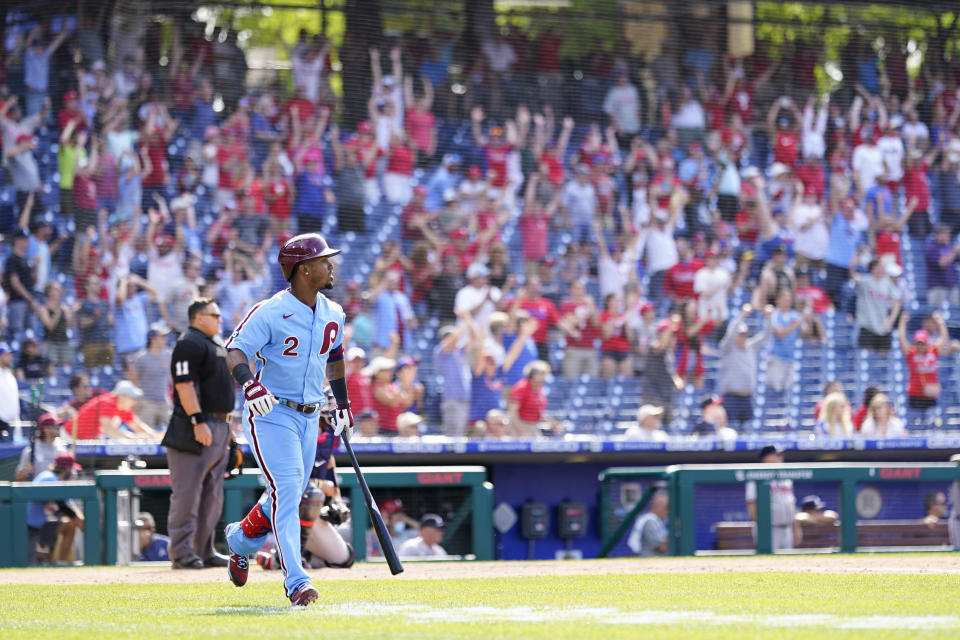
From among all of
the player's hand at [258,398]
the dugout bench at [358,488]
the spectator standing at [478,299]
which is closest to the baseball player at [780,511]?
the dugout bench at [358,488]

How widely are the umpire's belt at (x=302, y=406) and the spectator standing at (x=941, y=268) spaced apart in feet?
48.4

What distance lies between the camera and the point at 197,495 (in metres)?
9.77

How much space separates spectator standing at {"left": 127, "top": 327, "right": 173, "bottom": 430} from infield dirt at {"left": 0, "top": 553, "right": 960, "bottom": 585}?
12.5ft

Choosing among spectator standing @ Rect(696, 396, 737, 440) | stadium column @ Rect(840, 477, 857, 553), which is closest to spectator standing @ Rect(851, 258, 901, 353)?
spectator standing @ Rect(696, 396, 737, 440)

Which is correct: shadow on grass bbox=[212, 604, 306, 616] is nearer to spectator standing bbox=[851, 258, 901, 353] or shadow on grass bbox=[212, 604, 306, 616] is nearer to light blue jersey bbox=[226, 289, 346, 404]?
light blue jersey bbox=[226, 289, 346, 404]

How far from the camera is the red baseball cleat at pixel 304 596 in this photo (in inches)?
256

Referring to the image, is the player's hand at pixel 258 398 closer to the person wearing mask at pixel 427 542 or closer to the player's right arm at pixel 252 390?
the player's right arm at pixel 252 390

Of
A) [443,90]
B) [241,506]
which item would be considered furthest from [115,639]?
[443,90]

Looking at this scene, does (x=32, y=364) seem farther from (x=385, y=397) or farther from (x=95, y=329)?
(x=385, y=397)

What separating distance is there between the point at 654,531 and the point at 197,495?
438cm

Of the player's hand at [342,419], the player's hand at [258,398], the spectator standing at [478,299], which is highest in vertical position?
the spectator standing at [478,299]

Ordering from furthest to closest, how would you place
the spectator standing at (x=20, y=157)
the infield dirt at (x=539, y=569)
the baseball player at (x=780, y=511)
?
the spectator standing at (x=20, y=157) < the baseball player at (x=780, y=511) < the infield dirt at (x=539, y=569)

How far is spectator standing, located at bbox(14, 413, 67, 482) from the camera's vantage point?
1205 centimetres

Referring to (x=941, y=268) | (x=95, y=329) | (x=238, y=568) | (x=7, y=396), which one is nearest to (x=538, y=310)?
(x=95, y=329)
